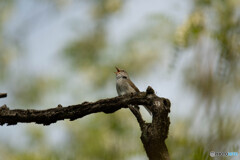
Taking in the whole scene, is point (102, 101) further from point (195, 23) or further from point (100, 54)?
point (100, 54)

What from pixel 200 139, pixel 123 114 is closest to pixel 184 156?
pixel 200 139

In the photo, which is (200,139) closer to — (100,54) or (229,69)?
(229,69)

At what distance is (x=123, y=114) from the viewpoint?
977cm

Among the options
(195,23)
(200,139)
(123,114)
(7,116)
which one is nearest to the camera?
(200,139)

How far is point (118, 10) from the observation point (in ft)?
38.5

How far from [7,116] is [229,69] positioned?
1.67m

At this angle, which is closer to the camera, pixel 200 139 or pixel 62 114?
pixel 200 139

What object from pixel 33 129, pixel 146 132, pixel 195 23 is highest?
pixel 33 129

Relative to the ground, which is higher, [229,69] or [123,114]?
[123,114]

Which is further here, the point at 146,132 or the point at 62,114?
the point at 62,114

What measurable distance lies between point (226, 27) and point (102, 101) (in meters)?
1.91

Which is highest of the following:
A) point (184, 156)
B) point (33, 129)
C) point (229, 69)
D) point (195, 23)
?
point (33, 129)

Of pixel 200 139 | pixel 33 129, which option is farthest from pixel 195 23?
pixel 33 129

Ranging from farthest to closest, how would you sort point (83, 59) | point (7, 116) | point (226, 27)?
point (83, 59), point (226, 27), point (7, 116)
